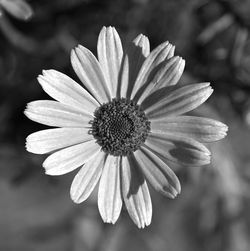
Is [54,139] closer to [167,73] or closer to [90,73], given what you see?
[90,73]

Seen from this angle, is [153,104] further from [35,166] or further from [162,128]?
[35,166]

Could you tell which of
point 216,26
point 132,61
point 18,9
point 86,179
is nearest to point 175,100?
point 132,61

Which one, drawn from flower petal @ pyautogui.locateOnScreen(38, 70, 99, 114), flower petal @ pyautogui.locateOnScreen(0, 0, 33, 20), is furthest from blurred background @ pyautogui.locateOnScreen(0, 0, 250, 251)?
flower petal @ pyautogui.locateOnScreen(38, 70, 99, 114)

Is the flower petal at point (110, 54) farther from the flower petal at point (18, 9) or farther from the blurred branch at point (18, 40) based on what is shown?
the blurred branch at point (18, 40)

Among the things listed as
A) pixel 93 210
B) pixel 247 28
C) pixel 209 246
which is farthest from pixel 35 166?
pixel 209 246

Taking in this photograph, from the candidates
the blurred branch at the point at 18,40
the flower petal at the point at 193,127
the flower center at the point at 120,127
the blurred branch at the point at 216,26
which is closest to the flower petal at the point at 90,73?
the flower center at the point at 120,127

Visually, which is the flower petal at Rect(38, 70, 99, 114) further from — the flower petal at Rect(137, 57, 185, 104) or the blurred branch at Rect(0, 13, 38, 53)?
the blurred branch at Rect(0, 13, 38, 53)

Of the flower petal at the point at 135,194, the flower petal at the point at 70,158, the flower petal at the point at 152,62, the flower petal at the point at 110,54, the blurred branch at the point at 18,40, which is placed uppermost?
the blurred branch at the point at 18,40
